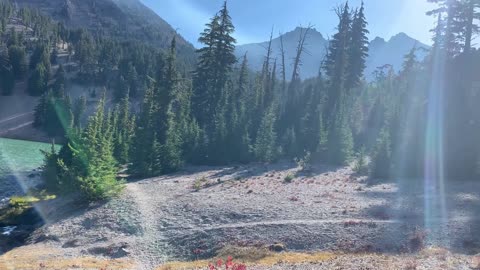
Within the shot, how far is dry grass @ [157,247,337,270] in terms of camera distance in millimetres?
17938

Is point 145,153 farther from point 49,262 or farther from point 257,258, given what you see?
point 257,258

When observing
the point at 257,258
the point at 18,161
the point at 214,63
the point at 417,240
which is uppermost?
the point at 214,63

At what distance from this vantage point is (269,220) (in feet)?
73.9

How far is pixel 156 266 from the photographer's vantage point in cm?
1917

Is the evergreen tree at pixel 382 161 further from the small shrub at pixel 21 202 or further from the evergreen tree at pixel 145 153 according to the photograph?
the small shrub at pixel 21 202

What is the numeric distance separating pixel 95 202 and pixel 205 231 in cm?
1001

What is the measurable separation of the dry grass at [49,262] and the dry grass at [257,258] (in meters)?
2.36

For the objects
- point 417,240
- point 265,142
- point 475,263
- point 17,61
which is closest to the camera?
point 475,263

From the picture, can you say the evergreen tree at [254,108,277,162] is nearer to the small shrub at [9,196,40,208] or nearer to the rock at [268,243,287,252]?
the small shrub at [9,196,40,208]

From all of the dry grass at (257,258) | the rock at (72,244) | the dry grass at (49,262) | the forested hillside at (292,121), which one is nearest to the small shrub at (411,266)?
the dry grass at (257,258)

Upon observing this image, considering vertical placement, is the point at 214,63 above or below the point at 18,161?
above

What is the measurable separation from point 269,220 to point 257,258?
13.4ft

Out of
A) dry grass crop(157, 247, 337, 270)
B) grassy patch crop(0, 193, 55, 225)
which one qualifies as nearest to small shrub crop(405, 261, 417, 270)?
dry grass crop(157, 247, 337, 270)

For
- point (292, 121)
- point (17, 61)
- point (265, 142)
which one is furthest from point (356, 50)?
point (17, 61)
